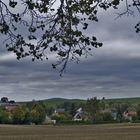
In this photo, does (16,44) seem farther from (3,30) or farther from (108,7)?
(108,7)

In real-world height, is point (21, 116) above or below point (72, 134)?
above

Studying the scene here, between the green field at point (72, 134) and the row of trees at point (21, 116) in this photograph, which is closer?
the green field at point (72, 134)

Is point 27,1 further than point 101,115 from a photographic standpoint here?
No

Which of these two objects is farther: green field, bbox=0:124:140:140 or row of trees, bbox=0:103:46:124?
row of trees, bbox=0:103:46:124

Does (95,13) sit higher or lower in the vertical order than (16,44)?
higher

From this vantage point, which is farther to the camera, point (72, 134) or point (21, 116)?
point (21, 116)

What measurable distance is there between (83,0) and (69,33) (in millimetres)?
549

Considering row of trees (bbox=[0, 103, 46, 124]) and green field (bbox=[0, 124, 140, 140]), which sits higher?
row of trees (bbox=[0, 103, 46, 124])

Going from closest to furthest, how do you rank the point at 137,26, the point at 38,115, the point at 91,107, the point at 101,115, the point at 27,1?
the point at 27,1
the point at 137,26
the point at 38,115
the point at 101,115
the point at 91,107

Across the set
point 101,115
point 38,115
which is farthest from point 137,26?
point 101,115

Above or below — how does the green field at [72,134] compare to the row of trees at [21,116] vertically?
below

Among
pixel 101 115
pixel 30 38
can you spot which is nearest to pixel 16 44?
pixel 30 38

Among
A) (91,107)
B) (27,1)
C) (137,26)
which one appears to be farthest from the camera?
(91,107)

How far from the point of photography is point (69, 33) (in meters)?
7.50
